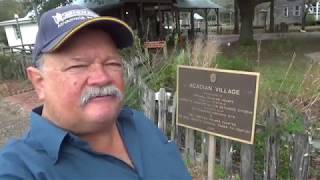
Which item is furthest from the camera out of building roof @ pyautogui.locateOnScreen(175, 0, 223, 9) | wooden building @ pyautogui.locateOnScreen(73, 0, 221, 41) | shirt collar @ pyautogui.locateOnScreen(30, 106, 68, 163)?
building roof @ pyautogui.locateOnScreen(175, 0, 223, 9)

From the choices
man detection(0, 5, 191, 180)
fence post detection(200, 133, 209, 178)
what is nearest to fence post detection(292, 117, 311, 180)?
fence post detection(200, 133, 209, 178)

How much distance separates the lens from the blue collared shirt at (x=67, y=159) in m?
1.46

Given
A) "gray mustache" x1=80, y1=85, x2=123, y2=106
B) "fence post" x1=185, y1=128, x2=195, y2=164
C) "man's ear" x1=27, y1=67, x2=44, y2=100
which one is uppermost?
"man's ear" x1=27, y1=67, x2=44, y2=100

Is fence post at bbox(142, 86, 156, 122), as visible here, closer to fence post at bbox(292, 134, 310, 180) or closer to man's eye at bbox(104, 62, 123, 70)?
fence post at bbox(292, 134, 310, 180)

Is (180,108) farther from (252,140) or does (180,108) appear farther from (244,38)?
(244,38)

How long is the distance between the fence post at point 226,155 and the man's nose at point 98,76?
250cm

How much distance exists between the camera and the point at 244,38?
66.1 ft

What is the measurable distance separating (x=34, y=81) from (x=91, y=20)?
0.36m

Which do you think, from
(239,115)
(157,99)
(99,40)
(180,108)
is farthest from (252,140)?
(99,40)

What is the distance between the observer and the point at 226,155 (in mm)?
3984

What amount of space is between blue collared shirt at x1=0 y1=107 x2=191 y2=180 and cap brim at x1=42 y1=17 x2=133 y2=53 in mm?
325

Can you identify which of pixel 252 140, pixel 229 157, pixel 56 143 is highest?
pixel 56 143

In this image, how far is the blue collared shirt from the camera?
146cm

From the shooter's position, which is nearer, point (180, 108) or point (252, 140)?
point (252, 140)
